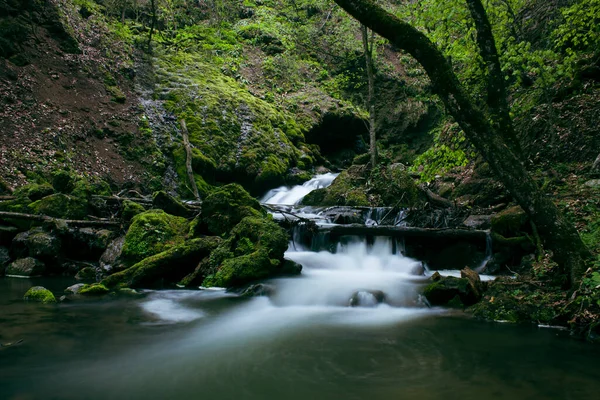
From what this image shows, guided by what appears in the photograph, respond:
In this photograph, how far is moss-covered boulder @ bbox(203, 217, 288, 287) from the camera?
7.36m


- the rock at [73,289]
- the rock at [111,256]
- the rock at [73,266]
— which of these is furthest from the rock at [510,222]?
the rock at [73,266]

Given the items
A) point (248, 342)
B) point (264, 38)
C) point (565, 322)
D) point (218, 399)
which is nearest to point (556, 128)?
point (565, 322)

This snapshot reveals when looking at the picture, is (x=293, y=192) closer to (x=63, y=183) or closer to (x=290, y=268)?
(x=290, y=268)

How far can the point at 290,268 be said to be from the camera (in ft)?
26.9

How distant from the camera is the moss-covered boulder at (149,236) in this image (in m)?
8.00

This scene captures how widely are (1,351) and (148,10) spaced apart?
78.6 ft

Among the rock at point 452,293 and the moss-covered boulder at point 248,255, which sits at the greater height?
the moss-covered boulder at point 248,255

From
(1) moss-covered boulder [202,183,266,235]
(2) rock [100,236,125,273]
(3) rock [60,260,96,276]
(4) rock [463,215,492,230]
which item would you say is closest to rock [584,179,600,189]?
(4) rock [463,215,492,230]

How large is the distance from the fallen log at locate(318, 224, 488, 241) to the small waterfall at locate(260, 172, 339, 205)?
588 cm

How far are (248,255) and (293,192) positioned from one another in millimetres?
9202

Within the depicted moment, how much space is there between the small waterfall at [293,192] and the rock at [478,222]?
23.9ft

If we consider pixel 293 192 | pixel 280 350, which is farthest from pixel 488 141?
pixel 293 192

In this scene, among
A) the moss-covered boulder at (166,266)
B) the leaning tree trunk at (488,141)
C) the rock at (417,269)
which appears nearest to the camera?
the leaning tree trunk at (488,141)

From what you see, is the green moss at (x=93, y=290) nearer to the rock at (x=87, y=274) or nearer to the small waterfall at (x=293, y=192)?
the rock at (x=87, y=274)
